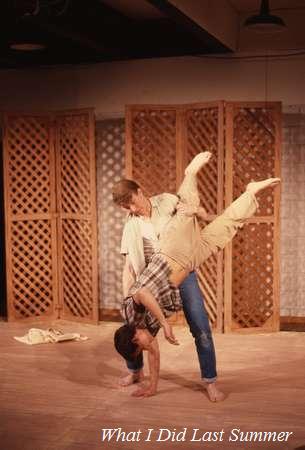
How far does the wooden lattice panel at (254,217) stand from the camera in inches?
214

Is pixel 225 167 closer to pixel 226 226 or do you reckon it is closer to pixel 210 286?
pixel 210 286

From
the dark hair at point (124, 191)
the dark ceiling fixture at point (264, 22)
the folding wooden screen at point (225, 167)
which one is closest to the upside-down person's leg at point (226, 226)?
the dark hair at point (124, 191)

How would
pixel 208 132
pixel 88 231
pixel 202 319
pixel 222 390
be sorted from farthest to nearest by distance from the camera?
1. pixel 88 231
2. pixel 208 132
3. pixel 222 390
4. pixel 202 319

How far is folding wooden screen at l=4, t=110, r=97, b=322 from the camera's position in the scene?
5828mm

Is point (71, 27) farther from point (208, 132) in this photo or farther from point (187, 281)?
point (187, 281)

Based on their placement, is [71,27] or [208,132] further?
[208,132]

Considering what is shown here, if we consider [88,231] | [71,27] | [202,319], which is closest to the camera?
[202,319]

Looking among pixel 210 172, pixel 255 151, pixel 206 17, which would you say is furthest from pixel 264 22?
pixel 210 172

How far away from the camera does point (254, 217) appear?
5.52m

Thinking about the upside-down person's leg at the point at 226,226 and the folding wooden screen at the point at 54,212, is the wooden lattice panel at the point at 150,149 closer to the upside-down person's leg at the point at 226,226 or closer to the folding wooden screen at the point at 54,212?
the folding wooden screen at the point at 54,212

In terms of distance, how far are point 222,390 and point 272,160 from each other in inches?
90.9

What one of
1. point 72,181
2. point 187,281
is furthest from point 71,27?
point 187,281

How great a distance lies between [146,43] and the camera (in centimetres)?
593

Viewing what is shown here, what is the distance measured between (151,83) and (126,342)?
120 inches
